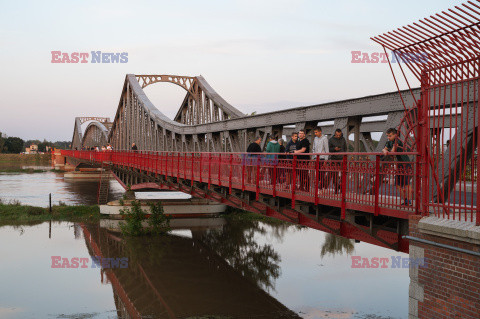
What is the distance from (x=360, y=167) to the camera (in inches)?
336

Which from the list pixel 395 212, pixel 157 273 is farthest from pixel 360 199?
pixel 157 273

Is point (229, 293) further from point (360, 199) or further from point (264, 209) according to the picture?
point (360, 199)

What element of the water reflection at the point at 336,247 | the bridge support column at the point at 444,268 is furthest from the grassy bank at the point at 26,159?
the bridge support column at the point at 444,268

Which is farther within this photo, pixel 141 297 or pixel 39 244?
pixel 39 244

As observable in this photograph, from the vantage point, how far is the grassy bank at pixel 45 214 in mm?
30438

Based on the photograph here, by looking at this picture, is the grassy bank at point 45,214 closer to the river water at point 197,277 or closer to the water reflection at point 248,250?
the river water at point 197,277

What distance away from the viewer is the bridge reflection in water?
1520 centimetres

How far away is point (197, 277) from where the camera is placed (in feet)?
62.3

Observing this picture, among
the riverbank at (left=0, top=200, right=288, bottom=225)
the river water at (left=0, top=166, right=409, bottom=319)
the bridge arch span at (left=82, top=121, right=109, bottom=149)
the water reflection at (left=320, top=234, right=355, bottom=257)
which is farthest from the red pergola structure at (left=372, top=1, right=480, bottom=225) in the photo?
the bridge arch span at (left=82, top=121, right=109, bottom=149)

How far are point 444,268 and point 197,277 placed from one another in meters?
13.7

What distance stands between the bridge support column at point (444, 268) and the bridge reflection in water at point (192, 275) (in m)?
7.96

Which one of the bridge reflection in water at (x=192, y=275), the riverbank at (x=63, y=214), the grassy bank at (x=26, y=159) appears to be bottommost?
the bridge reflection in water at (x=192, y=275)

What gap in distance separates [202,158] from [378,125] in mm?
5830

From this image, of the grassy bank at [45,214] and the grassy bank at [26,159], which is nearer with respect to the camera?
the grassy bank at [45,214]
